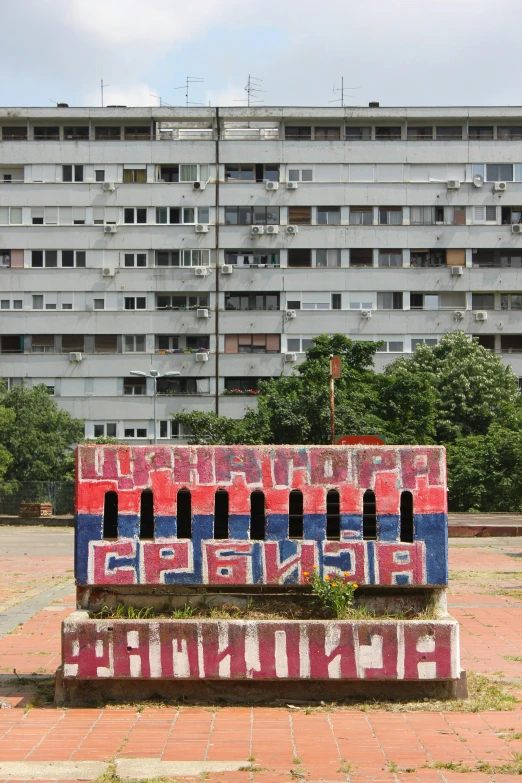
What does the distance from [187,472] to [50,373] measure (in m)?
52.7

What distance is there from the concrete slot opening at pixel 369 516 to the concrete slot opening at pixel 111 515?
1877 mm

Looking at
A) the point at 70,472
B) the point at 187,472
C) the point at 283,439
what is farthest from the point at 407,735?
the point at 70,472

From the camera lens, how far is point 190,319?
5969 cm

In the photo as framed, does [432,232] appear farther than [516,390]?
Yes

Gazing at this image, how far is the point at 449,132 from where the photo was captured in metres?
61.8

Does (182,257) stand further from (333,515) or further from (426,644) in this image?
(426,644)

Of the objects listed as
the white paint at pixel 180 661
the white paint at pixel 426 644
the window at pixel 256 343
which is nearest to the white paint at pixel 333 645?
the white paint at pixel 426 644

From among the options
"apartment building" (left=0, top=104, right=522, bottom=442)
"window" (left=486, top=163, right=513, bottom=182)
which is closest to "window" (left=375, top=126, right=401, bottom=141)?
"apartment building" (left=0, top=104, right=522, bottom=442)

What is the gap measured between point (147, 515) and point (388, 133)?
57.0m

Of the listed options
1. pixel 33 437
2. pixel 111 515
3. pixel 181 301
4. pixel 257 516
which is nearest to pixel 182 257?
pixel 181 301

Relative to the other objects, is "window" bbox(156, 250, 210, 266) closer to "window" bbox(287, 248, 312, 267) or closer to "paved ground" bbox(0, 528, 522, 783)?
"window" bbox(287, 248, 312, 267)

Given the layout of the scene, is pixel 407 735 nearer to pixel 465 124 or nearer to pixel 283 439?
pixel 283 439

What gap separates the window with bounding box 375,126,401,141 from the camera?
202ft

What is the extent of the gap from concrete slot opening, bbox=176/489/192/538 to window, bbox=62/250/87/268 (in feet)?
175
